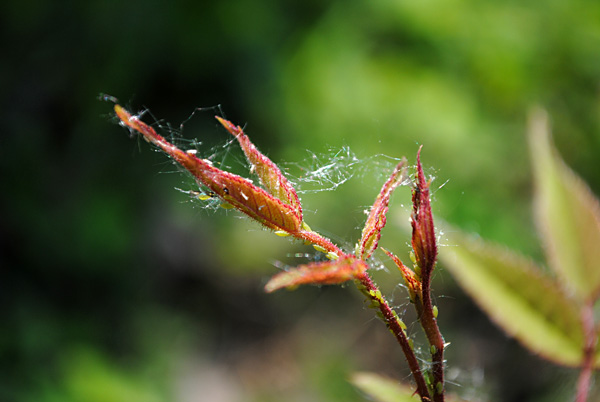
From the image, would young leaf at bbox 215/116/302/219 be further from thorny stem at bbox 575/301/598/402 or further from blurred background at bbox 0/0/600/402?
blurred background at bbox 0/0/600/402

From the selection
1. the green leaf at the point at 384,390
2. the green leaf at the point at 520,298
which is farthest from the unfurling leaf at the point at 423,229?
the green leaf at the point at 520,298

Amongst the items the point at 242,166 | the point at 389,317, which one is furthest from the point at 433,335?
the point at 242,166

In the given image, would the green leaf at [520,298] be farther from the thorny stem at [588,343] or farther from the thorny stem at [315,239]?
the thorny stem at [315,239]

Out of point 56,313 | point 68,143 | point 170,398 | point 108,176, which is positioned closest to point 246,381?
point 170,398

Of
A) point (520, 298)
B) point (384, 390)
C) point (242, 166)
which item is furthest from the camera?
point (242, 166)

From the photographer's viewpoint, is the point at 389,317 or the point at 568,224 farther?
the point at 568,224

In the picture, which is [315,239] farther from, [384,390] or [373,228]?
[384,390]

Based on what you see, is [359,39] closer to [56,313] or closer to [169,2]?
[169,2]
